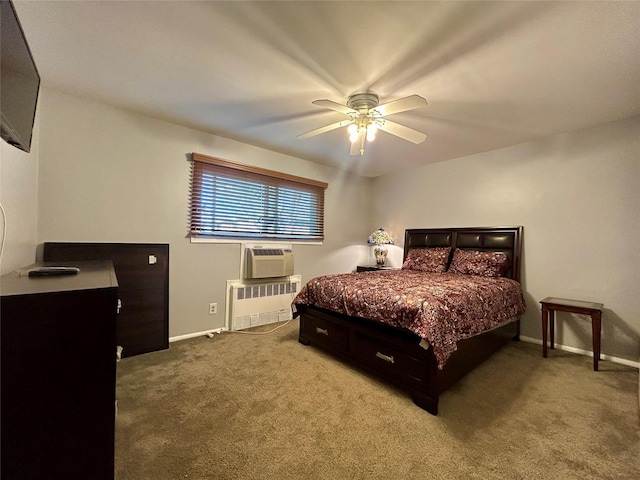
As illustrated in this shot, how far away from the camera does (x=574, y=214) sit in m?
2.94

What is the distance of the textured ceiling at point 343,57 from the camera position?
4.86ft

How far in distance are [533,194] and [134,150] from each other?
4469 millimetres

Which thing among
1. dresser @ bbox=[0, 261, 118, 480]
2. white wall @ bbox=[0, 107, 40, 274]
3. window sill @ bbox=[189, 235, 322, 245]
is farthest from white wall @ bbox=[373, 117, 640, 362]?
white wall @ bbox=[0, 107, 40, 274]

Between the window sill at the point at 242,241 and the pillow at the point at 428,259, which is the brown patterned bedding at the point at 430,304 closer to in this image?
the pillow at the point at 428,259

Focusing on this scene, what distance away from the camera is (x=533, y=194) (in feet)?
10.6

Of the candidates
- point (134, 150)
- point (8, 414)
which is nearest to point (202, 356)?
point (8, 414)

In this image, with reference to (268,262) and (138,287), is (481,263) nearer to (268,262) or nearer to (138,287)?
(268,262)

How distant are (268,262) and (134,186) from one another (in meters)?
1.66

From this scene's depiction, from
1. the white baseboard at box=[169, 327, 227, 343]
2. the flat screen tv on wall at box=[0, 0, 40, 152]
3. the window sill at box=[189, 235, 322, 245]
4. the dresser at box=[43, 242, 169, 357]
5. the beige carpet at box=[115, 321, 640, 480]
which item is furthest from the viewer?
the window sill at box=[189, 235, 322, 245]

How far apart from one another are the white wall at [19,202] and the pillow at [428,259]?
3.86 m

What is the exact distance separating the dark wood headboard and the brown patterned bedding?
0.48m

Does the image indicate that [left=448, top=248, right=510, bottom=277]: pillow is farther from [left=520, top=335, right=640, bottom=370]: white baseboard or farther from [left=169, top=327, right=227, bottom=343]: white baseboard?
[left=169, top=327, right=227, bottom=343]: white baseboard

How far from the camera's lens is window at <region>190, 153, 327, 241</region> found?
3.13m

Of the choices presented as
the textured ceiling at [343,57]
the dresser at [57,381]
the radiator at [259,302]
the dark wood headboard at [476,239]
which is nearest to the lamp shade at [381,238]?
the dark wood headboard at [476,239]
